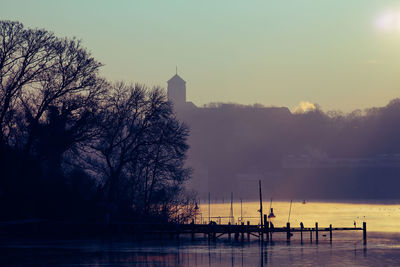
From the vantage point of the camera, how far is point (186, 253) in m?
61.0

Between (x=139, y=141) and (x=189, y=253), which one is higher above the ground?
(x=139, y=141)

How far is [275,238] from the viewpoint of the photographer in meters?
83.8

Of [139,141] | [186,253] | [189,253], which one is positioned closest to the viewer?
[186,253]

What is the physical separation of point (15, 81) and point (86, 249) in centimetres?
1597

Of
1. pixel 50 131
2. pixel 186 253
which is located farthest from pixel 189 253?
pixel 50 131

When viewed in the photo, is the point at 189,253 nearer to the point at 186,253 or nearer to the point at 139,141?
the point at 186,253

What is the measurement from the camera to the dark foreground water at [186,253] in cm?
5394

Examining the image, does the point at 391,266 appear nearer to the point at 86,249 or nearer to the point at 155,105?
the point at 86,249

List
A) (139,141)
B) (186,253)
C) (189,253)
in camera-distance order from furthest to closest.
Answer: (139,141) < (189,253) < (186,253)

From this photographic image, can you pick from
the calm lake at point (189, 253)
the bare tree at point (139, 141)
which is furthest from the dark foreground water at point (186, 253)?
the bare tree at point (139, 141)

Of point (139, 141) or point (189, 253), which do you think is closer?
point (189, 253)

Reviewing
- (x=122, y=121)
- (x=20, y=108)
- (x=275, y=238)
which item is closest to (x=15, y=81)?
(x=20, y=108)

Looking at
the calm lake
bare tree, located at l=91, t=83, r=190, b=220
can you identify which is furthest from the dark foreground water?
bare tree, located at l=91, t=83, r=190, b=220

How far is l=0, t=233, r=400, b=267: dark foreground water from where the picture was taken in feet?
177
